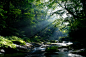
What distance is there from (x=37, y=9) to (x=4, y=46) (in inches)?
1042

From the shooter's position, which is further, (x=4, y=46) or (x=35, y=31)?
(x=35, y=31)

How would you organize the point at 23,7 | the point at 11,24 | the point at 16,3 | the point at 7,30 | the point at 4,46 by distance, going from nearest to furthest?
the point at 4,46 < the point at 7,30 < the point at 11,24 < the point at 16,3 < the point at 23,7

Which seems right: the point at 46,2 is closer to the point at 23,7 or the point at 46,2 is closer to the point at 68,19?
the point at 68,19

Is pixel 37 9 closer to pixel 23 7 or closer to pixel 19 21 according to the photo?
pixel 23 7

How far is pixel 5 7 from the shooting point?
18297mm

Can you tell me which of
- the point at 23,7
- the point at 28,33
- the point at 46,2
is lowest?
the point at 28,33

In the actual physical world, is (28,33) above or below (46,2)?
below

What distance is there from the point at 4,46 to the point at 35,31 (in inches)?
897

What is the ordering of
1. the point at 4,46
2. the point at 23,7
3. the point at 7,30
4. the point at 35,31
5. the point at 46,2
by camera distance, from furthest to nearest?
the point at 35,31
the point at 23,7
the point at 7,30
the point at 46,2
the point at 4,46

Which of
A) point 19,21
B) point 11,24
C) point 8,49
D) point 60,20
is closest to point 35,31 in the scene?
point 19,21

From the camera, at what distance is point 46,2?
33.2ft

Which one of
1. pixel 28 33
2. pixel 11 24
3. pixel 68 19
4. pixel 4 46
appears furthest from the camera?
pixel 28 33

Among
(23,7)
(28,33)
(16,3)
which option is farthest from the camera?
(28,33)

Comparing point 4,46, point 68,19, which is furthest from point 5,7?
point 68,19
